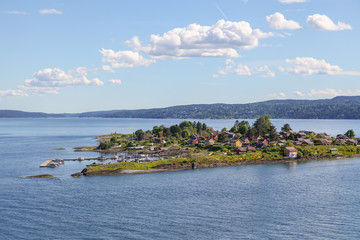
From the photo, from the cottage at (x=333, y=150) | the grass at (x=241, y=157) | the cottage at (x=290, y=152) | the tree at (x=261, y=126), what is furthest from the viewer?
the tree at (x=261, y=126)

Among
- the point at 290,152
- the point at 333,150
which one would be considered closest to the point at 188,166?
the point at 290,152

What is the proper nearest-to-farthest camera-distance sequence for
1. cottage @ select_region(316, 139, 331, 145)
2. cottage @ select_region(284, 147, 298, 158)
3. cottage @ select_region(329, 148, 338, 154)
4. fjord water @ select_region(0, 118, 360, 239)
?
fjord water @ select_region(0, 118, 360, 239) → cottage @ select_region(284, 147, 298, 158) → cottage @ select_region(329, 148, 338, 154) → cottage @ select_region(316, 139, 331, 145)

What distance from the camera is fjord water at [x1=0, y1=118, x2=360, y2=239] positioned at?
42.3 m

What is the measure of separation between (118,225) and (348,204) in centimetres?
3379

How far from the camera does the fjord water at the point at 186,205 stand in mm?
42312

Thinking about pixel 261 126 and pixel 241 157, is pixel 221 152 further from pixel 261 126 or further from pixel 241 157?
pixel 261 126

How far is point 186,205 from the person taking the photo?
53250mm

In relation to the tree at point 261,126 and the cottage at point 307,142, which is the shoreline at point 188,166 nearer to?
the cottage at point 307,142

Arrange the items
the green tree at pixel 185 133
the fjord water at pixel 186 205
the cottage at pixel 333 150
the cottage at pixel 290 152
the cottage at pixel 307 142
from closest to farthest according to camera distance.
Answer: the fjord water at pixel 186 205, the cottage at pixel 290 152, the cottage at pixel 333 150, the cottage at pixel 307 142, the green tree at pixel 185 133

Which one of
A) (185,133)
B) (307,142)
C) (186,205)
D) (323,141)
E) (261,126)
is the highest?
(261,126)

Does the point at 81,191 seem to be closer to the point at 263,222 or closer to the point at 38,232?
the point at 38,232

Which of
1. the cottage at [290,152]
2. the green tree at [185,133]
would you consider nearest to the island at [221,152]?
the cottage at [290,152]

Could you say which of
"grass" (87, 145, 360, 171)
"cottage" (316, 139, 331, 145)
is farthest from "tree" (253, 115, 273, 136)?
"grass" (87, 145, 360, 171)

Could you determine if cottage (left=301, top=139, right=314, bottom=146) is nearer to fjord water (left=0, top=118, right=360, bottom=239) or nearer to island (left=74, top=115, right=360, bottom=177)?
island (left=74, top=115, right=360, bottom=177)
